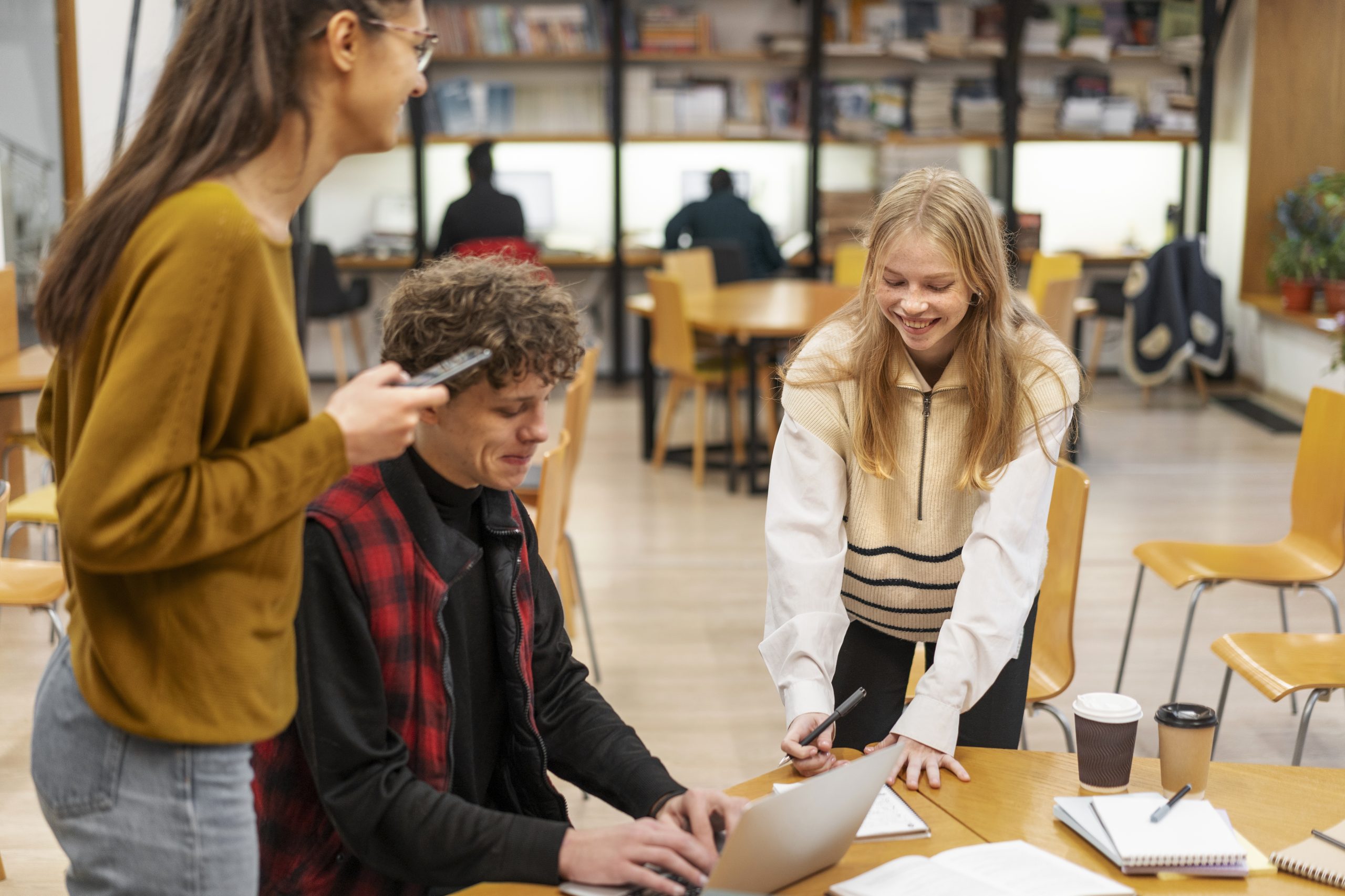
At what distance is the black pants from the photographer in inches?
80.4

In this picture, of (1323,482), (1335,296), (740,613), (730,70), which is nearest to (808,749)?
(1323,482)

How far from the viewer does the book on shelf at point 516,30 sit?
8.09m

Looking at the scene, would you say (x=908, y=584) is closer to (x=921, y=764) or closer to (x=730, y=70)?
(x=921, y=764)

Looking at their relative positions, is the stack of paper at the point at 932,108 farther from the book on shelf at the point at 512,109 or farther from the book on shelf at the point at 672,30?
the book on shelf at the point at 512,109

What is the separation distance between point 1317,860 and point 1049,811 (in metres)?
0.28

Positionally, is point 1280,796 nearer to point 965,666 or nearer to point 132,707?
point 965,666

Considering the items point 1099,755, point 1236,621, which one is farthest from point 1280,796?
point 1236,621

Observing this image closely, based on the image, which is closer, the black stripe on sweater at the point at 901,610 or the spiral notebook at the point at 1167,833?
the spiral notebook at the point at 1167,833

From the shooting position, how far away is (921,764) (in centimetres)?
166

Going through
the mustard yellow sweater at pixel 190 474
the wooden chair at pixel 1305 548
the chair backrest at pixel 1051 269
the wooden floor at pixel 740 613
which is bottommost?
the wooden floor at pixel 740 613

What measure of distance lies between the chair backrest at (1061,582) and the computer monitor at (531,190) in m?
6.17

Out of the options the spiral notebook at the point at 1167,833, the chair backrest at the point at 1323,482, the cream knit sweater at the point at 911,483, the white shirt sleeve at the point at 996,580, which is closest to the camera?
the spiral notebook at the point at 1167,833

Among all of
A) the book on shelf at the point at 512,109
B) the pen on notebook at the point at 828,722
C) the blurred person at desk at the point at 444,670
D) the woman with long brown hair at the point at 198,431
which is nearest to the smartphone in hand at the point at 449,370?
the woman with long brown hair at the point at 198,431

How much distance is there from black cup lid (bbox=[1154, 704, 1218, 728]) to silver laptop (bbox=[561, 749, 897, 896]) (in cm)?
38
